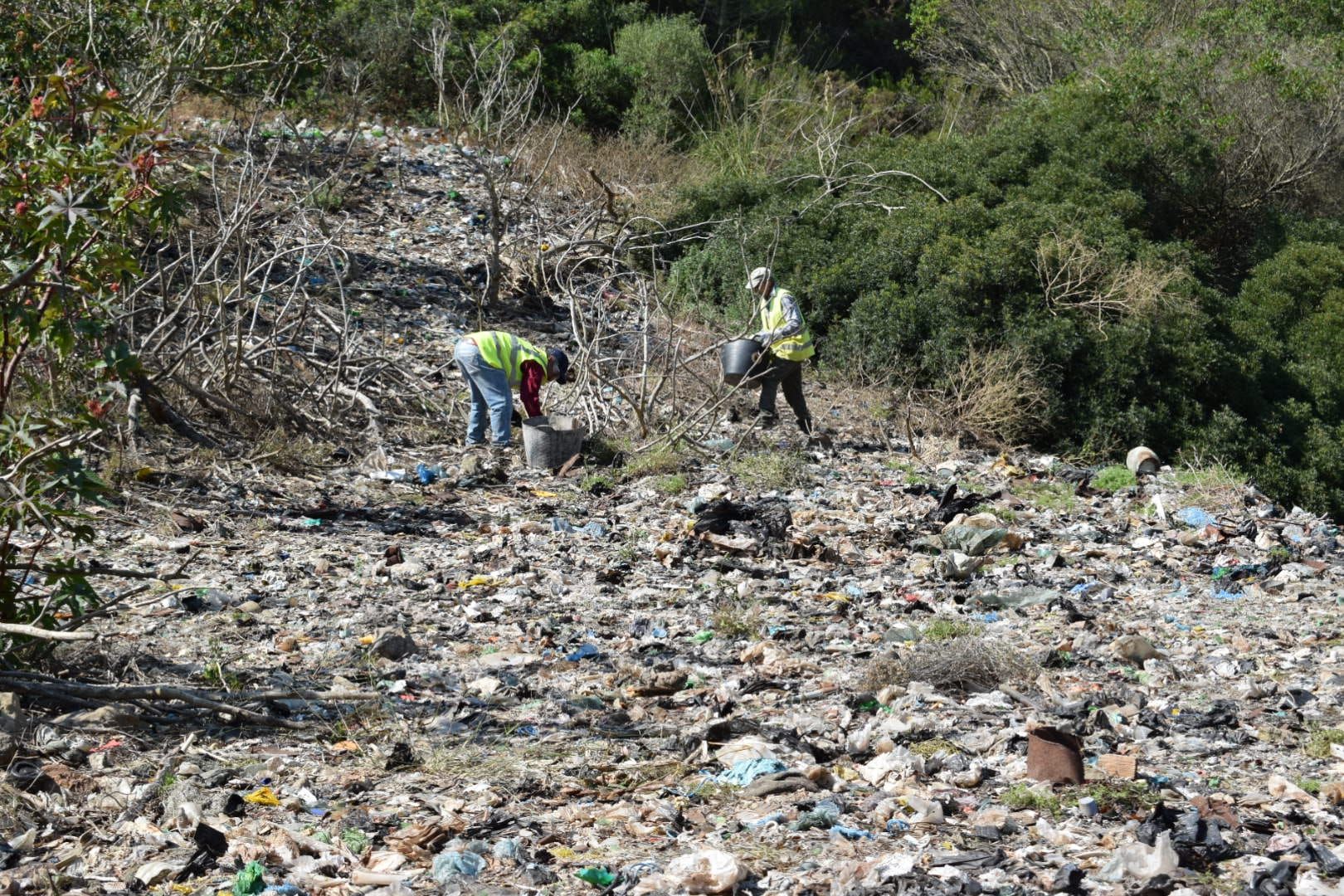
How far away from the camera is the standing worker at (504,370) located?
847 centimetres

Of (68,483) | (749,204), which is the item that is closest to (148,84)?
(68,483)

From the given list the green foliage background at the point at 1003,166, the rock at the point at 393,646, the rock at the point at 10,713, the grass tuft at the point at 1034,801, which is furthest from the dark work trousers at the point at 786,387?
the rock at the point at 10,713

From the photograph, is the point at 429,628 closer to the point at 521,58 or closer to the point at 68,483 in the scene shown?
the point at 68,483

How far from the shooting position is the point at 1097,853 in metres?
3.40

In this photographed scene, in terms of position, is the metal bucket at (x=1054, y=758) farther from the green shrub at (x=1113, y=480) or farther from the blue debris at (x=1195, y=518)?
the green shrub at (x=1113, y=480)

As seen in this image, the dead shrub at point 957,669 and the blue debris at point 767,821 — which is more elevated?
the blue debris at point 767,821

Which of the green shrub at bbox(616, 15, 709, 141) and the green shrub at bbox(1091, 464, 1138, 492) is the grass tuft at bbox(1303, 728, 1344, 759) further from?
the green shrub at bbox(616, 15, 709, 141)

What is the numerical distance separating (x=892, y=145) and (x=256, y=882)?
13756 millimetres

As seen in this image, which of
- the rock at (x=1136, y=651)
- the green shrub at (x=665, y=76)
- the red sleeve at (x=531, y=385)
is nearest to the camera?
the rock at (x=1136, y=651)

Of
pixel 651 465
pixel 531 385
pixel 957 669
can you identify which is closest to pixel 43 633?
pixel 957 669

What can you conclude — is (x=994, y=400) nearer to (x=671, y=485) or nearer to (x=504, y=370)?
(x=671, y=485)

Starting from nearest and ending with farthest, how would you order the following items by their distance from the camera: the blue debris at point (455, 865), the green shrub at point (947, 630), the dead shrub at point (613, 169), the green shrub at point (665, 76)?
the blue debris at point (455, 865), the green shrub at point (947, 630), the dead shrub at point (613, 169), the green shrub at point (665, 76)

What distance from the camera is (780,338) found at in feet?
30.6

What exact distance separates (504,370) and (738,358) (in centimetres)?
187
